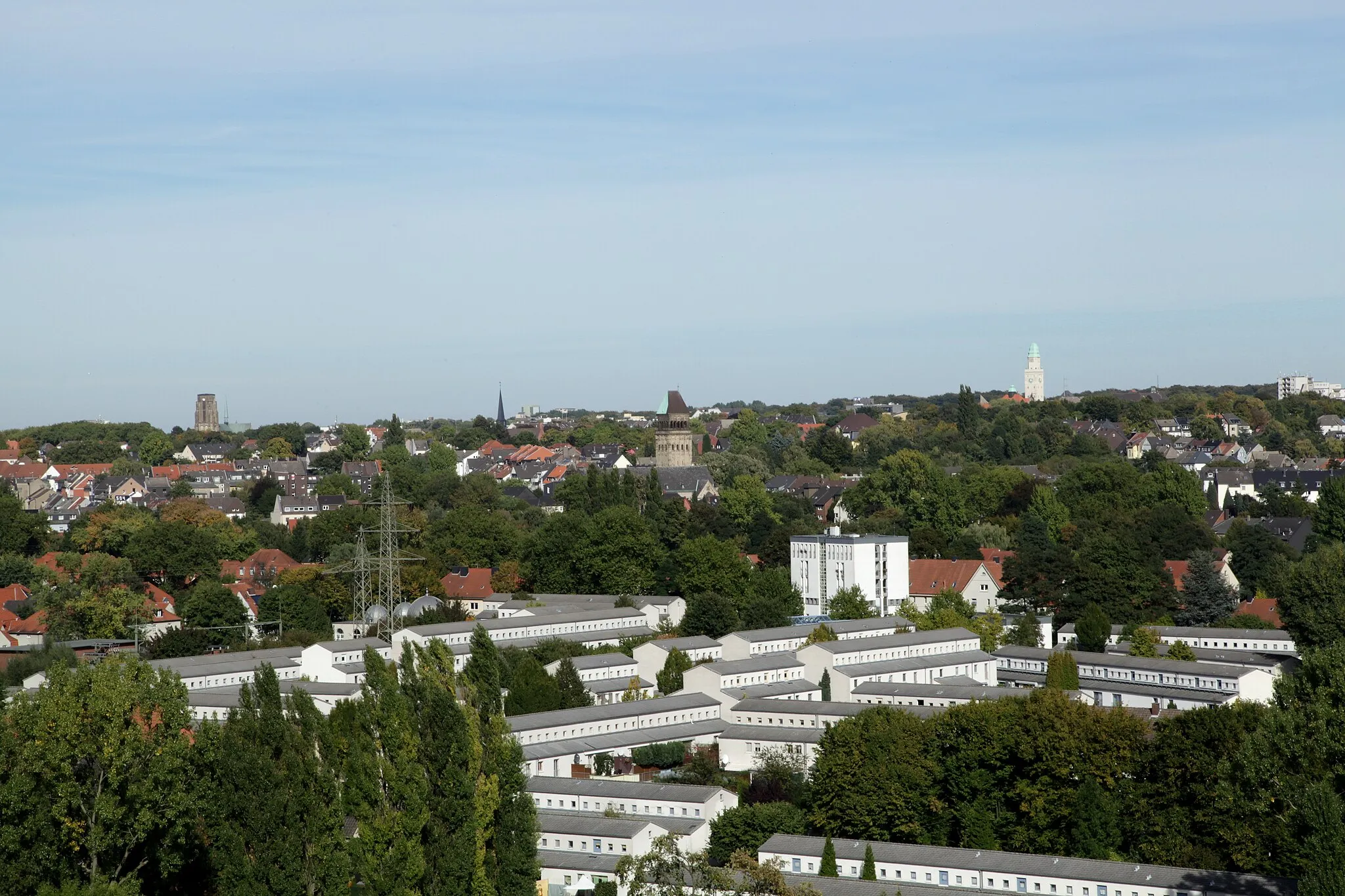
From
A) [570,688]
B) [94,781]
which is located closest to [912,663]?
[570,688]

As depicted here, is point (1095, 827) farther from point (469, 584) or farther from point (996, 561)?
point (469, 584)

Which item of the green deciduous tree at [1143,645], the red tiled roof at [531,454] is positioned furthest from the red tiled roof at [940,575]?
the red tiled roof at [531,454]

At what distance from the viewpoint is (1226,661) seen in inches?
1698

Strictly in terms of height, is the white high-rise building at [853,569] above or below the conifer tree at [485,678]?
below

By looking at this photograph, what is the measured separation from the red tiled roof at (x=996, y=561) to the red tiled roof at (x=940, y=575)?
570mm

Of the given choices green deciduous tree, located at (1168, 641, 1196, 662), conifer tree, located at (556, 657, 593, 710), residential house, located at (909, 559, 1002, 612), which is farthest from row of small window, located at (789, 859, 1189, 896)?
residential house, located at (909, 559, 1002, 612)

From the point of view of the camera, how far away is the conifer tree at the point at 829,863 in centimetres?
2617

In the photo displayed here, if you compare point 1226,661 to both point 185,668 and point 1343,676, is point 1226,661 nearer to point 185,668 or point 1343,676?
point 1343,676

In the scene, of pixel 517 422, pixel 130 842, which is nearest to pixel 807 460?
pixel 130 842

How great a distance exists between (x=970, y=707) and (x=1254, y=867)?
640cm

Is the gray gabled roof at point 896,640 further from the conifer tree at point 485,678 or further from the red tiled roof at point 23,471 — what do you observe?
the red tiled roof at point 23,471

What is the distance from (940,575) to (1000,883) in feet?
104

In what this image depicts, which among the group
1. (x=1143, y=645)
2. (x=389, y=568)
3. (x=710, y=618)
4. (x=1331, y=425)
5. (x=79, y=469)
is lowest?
(x=1143, y=645)

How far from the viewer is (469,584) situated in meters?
58.7
